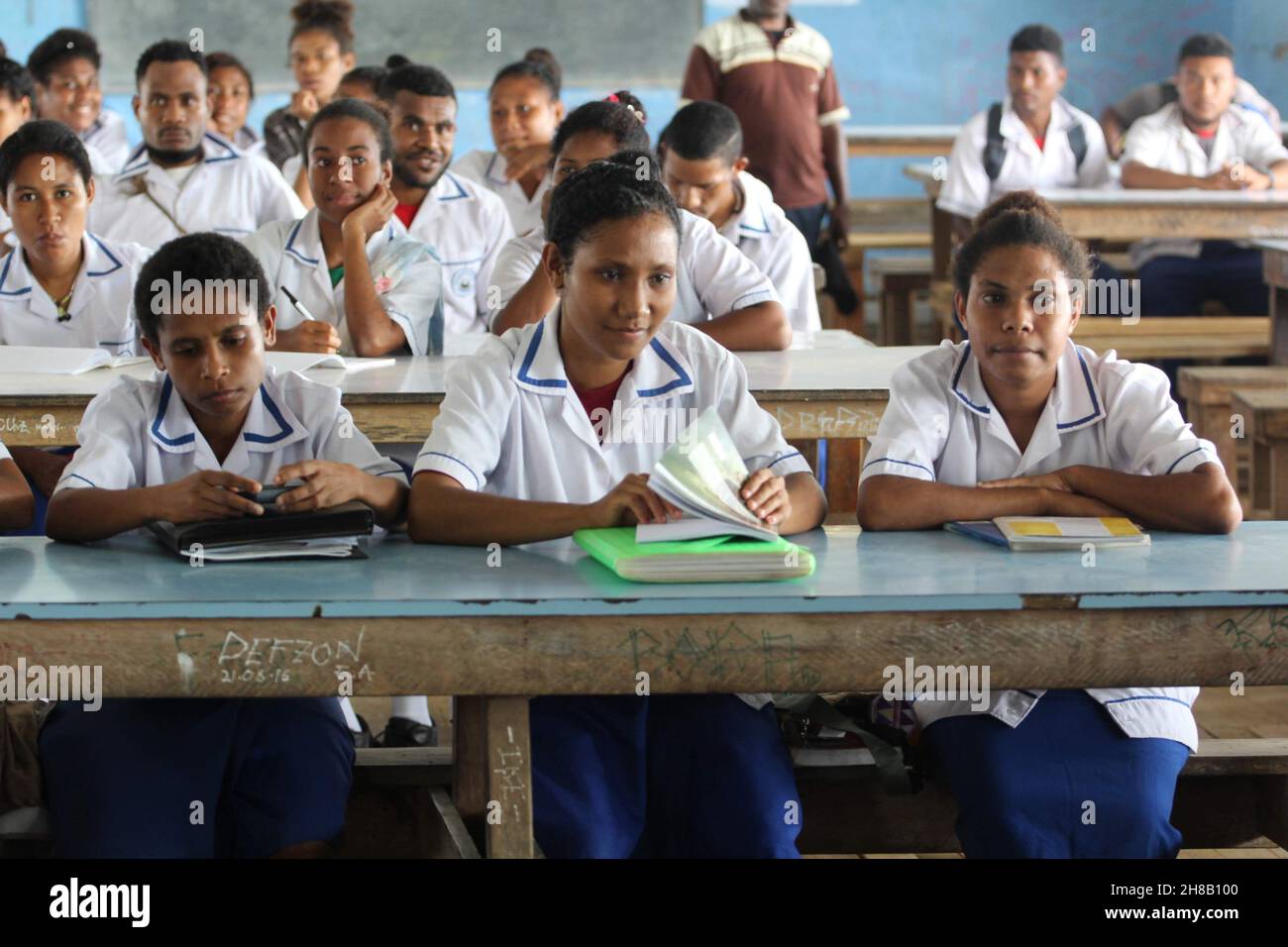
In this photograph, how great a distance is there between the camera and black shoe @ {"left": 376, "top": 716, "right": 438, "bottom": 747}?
3.16 meters

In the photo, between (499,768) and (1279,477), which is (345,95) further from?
(499,768)

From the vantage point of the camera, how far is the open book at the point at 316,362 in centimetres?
316

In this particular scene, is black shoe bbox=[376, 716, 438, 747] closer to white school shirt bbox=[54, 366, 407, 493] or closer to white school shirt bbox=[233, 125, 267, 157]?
white school shirt bbox=[54, 366, 407, 493]

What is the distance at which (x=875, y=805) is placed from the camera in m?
2.32

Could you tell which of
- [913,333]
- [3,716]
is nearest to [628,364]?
[3,716]

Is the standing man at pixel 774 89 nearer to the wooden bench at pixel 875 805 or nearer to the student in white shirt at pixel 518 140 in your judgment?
the student in white shirt at pixel 518 140

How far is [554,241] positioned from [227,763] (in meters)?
0.82

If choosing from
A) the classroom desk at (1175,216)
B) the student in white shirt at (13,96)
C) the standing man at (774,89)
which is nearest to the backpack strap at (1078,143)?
the standing man at (774,89)

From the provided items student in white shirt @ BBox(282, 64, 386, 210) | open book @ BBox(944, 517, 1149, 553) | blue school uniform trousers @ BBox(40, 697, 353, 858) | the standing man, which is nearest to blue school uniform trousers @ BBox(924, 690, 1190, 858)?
open book @ BBox(944, 517, 1149, 553)

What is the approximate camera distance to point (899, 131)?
Result: 26.9 ft

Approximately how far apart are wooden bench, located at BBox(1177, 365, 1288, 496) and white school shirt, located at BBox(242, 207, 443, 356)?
214cm

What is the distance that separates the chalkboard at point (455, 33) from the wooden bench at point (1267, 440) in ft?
15.9

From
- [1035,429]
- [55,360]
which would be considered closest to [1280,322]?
[1035,429]

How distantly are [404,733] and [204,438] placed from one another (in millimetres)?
997
